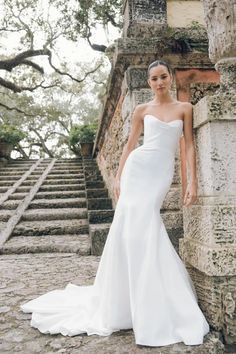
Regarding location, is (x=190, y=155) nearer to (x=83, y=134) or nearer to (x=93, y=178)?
(x=93, y=178)

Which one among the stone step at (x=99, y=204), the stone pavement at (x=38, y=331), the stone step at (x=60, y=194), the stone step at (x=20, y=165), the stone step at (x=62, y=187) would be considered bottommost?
the stone pavement at (x=38, y=331)

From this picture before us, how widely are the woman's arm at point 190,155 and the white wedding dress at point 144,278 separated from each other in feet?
0.18

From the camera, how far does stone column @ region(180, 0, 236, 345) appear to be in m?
2.13

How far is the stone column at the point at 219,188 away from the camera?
2.13 metres

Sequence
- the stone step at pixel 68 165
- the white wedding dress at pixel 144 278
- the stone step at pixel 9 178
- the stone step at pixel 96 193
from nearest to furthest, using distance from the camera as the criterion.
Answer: the white wedding dress at pixel 144 278, the stone step at pixel 96 193, the stone step at pixel 9 178, the stone step at pixel 68 165

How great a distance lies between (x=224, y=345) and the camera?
6.91 ft

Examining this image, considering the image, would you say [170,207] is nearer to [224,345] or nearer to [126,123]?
[126,123]

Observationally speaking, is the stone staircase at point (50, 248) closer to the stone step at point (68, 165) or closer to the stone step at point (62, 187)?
the stone step at point (62, 187)

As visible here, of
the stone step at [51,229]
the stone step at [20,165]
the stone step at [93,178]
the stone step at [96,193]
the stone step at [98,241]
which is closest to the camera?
the stone step at [98,241]

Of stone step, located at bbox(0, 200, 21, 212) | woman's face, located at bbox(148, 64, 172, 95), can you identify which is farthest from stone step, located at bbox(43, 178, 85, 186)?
woman's face, located at bbox(148, 64, 172, 95)

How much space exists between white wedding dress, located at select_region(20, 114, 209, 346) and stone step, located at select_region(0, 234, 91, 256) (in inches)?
92.9

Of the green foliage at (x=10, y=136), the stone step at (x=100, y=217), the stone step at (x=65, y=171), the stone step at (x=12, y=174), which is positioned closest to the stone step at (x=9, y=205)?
the stone step at (x=100, y=217)

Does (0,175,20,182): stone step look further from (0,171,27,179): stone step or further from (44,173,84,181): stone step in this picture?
(44,173,84,181): stone step

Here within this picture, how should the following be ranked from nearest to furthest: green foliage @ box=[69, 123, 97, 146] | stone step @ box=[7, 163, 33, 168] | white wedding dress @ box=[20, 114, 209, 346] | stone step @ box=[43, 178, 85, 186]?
white wedding dress @ box=[20, 114, 209, 346] → stone step @ box=[43, 178, 85, 186] → stone step @ box=[7, 163, 33, 168] → green foliage @ box=[69, 123, 97, 146]
